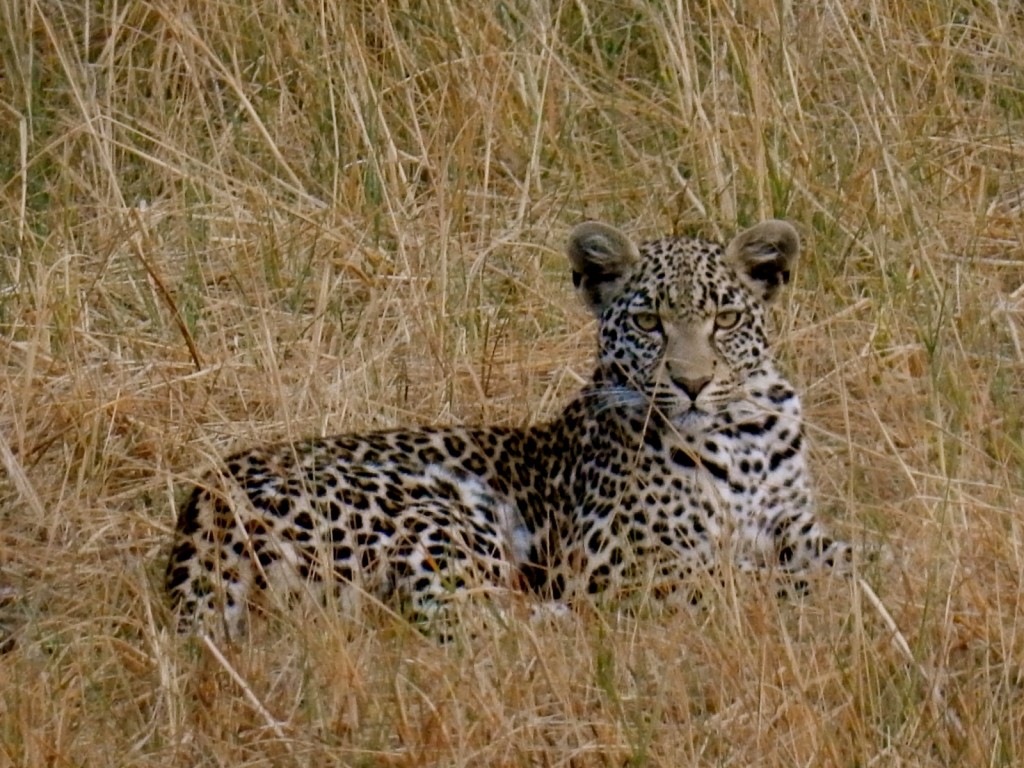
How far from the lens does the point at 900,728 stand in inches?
217

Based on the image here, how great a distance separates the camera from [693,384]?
286 inches

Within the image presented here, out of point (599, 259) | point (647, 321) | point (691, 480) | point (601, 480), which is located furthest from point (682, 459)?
point (599, 259)

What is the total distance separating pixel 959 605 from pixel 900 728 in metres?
Answer: 0.68

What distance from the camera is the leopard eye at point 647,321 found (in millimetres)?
7418

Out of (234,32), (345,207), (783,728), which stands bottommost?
(783,728)

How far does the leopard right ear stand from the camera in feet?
25.0

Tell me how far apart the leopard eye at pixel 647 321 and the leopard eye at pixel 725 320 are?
17cm

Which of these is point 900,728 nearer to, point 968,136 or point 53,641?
point 53,641

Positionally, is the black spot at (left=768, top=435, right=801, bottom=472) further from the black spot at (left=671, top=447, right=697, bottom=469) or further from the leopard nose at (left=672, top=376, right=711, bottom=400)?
the leopard nose at (left=672, top=376, right=711, bottom=400)

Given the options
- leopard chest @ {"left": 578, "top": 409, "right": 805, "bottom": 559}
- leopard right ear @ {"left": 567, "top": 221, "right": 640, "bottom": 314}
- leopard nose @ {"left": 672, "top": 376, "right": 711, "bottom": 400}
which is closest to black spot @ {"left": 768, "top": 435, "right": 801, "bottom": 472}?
leopard chest @ {"left": 578, "top": 409, "right": 805, "bottom": 559}

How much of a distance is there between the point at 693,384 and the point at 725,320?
0.82 ft

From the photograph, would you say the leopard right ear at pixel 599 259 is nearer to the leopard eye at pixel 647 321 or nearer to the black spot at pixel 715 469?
the leopard eye at pixel 647 321

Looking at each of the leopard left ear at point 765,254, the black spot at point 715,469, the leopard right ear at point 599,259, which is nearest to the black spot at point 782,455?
the black spot at point 715,469

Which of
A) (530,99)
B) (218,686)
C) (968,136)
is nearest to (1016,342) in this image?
(968,136)
